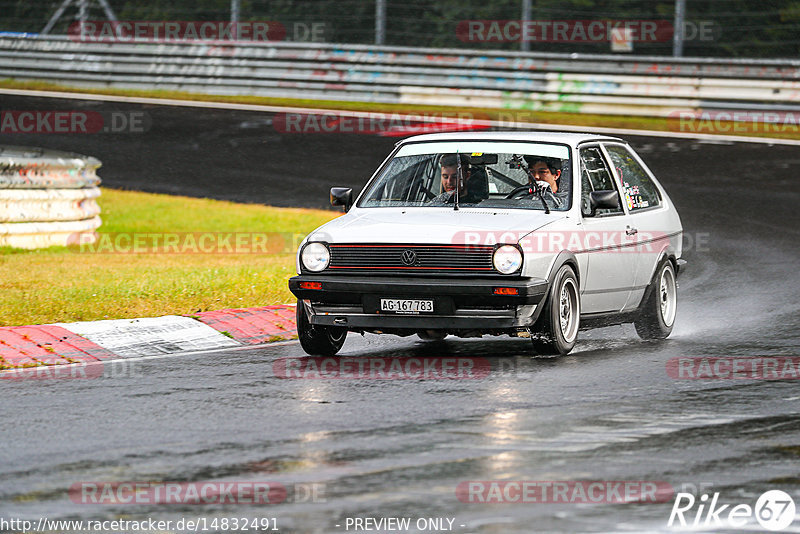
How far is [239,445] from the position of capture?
23.2 ft

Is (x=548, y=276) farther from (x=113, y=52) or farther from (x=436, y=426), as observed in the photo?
(x=113, y=52)

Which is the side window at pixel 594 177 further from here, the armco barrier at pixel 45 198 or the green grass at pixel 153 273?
the armco barrier at pixel 45 198

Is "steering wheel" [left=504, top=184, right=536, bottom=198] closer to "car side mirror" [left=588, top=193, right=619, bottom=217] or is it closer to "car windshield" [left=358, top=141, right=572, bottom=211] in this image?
"car windshield" [left=358, top=141, right=572, bottom=211]

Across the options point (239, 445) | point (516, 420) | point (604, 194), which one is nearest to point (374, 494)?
point (239, 445)

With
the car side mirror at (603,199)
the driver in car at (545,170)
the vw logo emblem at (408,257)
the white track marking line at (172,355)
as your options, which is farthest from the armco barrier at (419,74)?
the vw logo emblem at (408,257)

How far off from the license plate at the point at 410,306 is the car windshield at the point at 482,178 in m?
1.12

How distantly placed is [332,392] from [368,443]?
1586mm

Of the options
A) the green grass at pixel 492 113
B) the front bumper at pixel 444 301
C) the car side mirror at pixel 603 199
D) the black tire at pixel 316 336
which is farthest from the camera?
the green grass at pixel 492 113

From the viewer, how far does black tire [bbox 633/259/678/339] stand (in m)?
11.2

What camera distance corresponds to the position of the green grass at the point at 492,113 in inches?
972

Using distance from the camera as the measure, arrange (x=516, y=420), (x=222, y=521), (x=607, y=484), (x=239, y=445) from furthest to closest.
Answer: (x=516, y=420)
(x=239, y=445)
(x=607, y=484)
(x=222, y=521)

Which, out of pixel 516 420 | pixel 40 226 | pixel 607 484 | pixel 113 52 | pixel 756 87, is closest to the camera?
pixel 607 484

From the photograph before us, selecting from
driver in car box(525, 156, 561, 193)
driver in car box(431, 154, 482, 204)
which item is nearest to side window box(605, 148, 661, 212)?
driver in car box(525, 156, 561, 193)

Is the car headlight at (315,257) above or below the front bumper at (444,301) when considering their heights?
above
